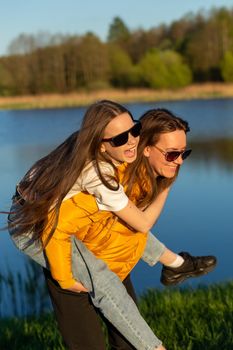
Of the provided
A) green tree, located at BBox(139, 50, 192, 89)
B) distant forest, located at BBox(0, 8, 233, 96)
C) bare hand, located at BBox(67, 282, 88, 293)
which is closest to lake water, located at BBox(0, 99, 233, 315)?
bare hand, located at BBox(67, 282, 88, 293)

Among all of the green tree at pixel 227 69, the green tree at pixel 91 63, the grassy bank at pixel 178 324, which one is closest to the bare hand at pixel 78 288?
the grassy bank at pixel 178 324

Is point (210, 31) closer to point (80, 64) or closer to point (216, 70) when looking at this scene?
point (216, 70)

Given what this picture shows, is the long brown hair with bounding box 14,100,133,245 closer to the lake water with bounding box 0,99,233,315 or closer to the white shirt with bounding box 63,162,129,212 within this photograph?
the white shirt with bounding box 63,162,129,212

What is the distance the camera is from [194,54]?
130 feet

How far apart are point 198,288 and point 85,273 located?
2.65 metres

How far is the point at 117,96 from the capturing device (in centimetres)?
3145

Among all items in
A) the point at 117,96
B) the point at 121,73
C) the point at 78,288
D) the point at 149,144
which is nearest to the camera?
the point at 78,288

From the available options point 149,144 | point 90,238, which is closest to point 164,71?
point 149,144

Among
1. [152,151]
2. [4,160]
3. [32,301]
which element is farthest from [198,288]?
[4,160]

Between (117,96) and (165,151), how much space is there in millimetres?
29722

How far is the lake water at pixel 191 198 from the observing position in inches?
217

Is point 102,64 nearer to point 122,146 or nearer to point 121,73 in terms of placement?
point 121,73

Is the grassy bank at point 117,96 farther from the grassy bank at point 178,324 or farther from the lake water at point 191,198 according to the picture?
the grassy bank at point 178,324

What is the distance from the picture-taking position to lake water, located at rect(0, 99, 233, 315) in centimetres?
550
